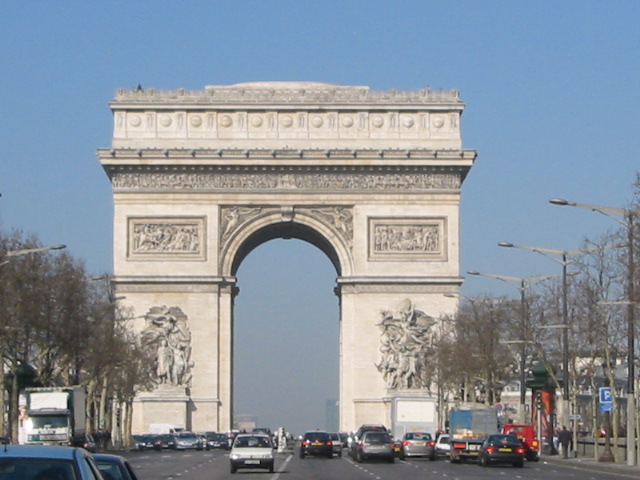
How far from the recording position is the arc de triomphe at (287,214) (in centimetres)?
8869

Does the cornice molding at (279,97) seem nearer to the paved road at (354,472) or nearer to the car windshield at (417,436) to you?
the car windshield at (417,436)

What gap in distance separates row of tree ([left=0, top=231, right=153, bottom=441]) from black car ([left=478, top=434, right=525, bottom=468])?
744 inches

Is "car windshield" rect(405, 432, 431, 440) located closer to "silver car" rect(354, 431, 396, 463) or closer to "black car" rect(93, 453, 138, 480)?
"silver car" rect(354, 431, 396, 463)

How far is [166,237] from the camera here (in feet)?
295

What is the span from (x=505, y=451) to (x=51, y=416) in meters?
18.1

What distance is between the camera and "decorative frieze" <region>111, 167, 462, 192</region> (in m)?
89.4

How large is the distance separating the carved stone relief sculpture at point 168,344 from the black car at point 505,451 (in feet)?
110

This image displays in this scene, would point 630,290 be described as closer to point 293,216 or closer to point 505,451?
point 505,451

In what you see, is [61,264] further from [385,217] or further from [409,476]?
[409,476]

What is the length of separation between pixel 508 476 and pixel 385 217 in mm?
43144

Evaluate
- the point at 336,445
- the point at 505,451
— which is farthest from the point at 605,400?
the point at 336,445

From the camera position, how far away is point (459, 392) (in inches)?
3871

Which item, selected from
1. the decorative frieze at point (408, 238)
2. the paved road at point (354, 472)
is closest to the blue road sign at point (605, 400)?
the paved road at point (354, 472)

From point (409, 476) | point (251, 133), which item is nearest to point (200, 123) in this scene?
point (251, 133)
